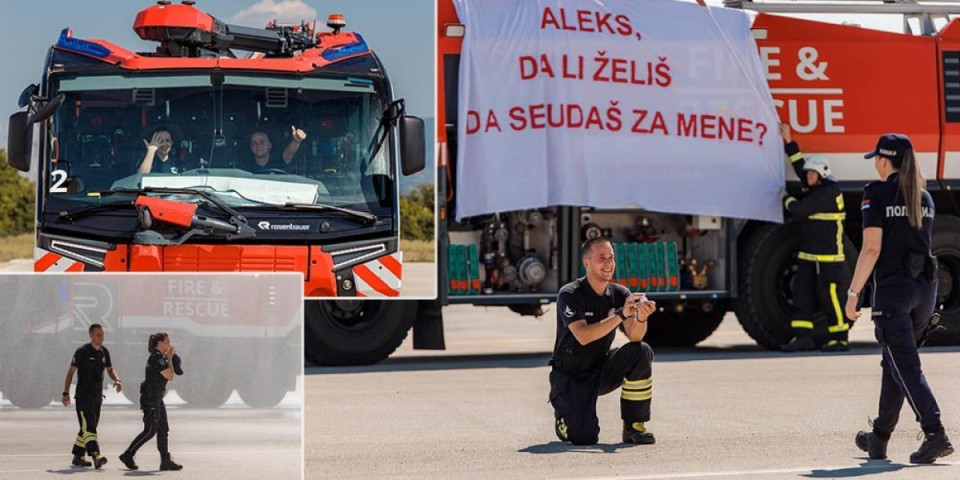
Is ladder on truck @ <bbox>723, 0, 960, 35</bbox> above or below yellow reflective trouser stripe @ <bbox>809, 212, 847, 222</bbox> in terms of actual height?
above

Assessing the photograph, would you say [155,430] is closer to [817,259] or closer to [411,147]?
[411,147]

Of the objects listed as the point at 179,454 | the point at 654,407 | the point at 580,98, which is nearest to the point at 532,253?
the point at 580,98

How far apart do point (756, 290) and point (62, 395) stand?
A: 976cm

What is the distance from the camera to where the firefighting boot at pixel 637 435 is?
854 cm

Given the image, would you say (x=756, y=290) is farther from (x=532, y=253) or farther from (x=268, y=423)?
(x=268, y=423)

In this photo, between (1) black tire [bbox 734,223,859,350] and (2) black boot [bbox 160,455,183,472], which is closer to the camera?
(2) black boot [bbox 160,455,183,472]

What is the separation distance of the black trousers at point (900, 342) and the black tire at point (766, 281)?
6128 mm

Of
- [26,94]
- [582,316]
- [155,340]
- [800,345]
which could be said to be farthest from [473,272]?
[155,340]

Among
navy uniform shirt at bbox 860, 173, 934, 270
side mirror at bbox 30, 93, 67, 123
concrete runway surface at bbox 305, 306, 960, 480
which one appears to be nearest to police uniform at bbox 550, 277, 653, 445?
concrete runway surface at bbox 305, 306, 960, 480

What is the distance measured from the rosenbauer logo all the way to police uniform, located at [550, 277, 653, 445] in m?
2.64

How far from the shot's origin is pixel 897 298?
8000 mm

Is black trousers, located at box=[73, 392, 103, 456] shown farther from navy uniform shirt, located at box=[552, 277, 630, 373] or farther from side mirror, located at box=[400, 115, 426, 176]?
navy uniform shirt, located at box=[552, 277, 630, 373]

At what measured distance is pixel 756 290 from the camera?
1425 cm

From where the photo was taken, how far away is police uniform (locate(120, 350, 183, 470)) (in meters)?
5.20
